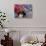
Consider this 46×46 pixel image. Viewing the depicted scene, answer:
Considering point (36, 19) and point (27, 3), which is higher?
point (27, 3)

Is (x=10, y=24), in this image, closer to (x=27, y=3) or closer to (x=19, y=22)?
(x=19, y=22)

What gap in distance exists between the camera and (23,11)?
4.34 meters

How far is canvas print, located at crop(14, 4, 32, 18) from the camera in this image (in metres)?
4.34

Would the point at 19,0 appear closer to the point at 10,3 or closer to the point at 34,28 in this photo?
the point at 10,3

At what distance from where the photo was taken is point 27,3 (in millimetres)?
4352

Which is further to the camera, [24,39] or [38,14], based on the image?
[38,14]

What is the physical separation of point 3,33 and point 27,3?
43.2 inches

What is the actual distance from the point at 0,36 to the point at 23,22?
0.77 m

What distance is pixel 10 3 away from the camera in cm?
435

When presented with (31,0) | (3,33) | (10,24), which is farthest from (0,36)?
(31,0)

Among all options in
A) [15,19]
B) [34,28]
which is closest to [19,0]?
[15,19]

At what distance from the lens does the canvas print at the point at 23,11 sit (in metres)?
4.34

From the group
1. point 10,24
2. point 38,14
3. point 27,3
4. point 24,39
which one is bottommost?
point 24,39

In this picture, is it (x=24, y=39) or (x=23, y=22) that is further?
(x=23, y=22)
